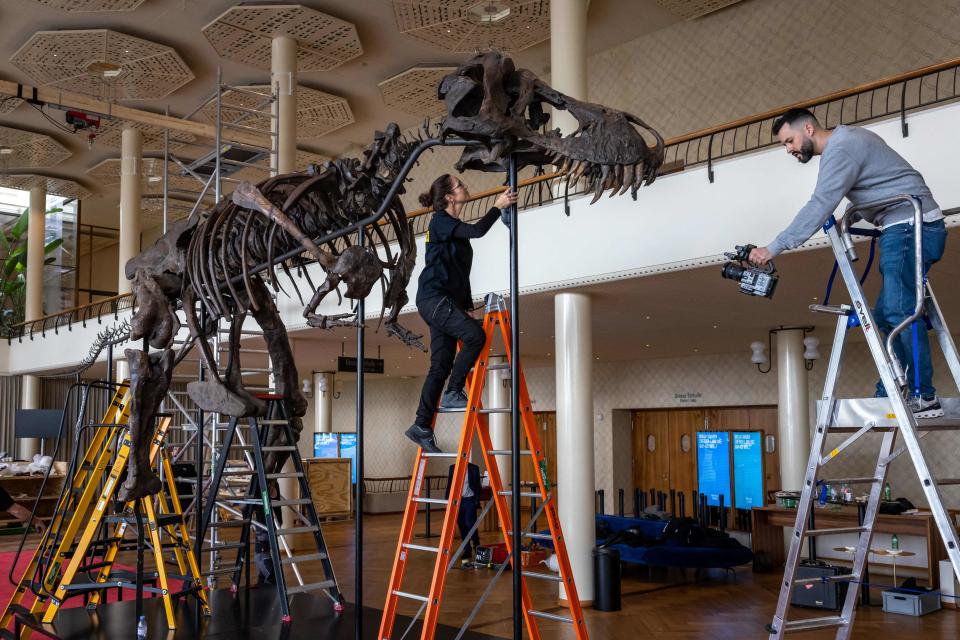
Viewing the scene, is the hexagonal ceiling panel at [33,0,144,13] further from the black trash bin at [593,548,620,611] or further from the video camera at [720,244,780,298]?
the video camera at [720,244,780,298]

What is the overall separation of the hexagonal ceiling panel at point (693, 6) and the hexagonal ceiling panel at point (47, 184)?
12607 millimetres

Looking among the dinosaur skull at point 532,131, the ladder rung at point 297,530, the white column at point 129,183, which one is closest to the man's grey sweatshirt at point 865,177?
the dinosaur skull at point 532,131

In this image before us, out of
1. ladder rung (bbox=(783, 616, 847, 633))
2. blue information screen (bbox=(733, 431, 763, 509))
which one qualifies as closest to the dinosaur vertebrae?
ladder rung (bbox=(783, 616, 847, 633))

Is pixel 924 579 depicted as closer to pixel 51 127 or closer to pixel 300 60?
pixel 300 60

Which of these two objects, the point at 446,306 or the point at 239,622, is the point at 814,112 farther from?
the point at 239,622

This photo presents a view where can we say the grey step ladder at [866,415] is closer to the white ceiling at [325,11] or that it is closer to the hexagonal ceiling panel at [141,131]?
the white ceiling at [325,11]

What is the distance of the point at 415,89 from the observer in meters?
12.3

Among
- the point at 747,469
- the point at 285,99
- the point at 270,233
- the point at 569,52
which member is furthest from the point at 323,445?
the point at 270,233

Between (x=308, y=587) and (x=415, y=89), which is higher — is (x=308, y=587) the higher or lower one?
the lower one

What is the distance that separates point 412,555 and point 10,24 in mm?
8361

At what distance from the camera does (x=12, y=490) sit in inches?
509

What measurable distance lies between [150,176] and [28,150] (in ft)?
7.40

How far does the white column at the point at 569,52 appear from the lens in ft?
25.5

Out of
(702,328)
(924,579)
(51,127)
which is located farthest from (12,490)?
(924,579)
